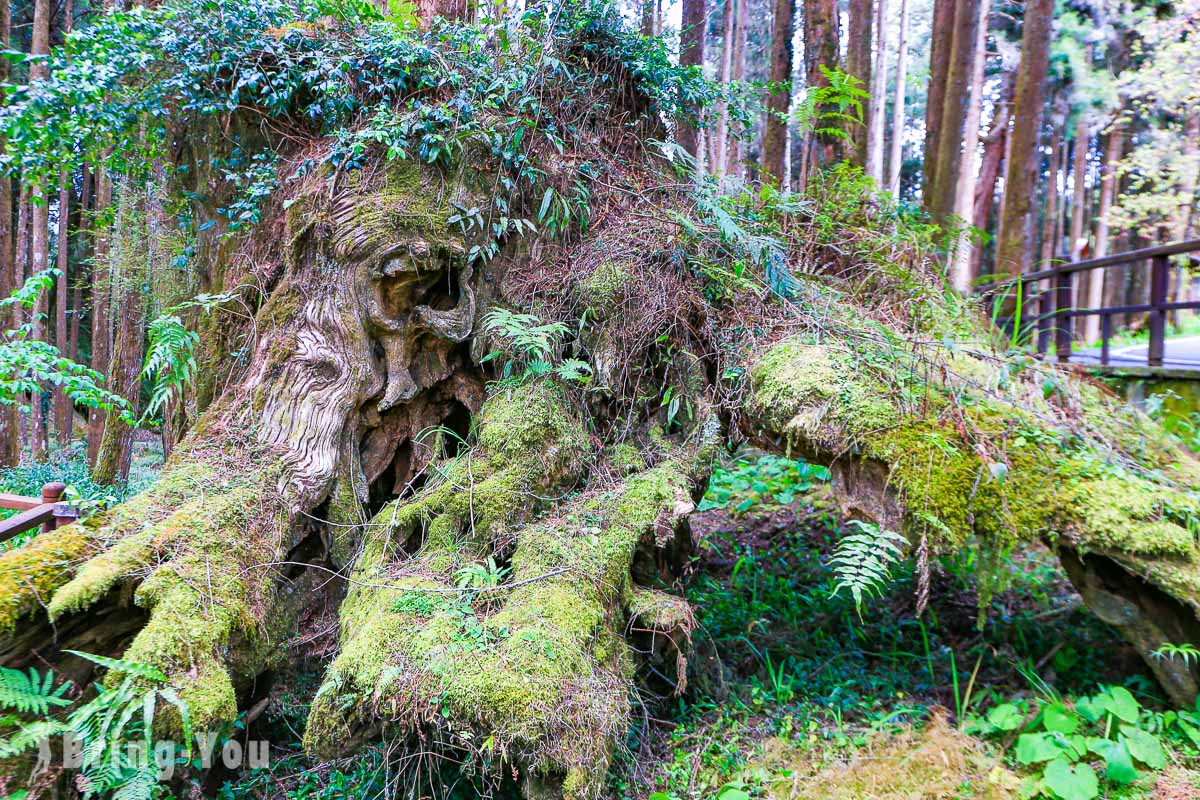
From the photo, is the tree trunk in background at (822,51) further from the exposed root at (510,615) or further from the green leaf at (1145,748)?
the green leaf at (1145,748)

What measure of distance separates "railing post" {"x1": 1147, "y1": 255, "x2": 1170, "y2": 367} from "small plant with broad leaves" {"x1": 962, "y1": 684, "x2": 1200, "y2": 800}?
186 inches

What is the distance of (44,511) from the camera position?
375 cm

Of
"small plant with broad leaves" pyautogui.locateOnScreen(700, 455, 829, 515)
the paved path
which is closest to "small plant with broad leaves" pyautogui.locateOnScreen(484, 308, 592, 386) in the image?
"small plant with broad leaves" pyautogui.locateOnScreen(700, 455, 829, 515)

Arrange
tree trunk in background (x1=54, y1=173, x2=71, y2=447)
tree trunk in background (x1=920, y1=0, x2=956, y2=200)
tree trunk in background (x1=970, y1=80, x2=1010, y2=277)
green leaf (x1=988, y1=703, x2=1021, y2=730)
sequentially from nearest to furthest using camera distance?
green leaf (x1=988, y1=703, x2=1021, y2=730)
tree trunk in background (x1=920, y1=0, x2=956, y2=200)
tree trunk in background (x1=54, y1=173, x2=71, y2=447)
tree trunk in background (x1=970, y1=80, x2=1010, y2=277)

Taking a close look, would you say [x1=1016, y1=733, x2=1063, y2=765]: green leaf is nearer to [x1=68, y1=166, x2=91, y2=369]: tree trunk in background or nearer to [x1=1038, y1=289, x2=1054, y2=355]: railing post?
[x1=1038, y1=289, x2=1054, y2=355]: railing post

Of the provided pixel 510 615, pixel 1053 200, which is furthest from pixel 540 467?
pixel 1053 200

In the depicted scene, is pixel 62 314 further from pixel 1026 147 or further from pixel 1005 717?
pixel 1026 147

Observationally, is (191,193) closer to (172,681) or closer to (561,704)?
(172,681)

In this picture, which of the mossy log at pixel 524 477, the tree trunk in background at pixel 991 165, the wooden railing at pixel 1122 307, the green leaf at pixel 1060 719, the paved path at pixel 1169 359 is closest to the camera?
the mossy log at pixel 524 477

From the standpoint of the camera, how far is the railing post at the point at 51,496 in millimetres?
3814

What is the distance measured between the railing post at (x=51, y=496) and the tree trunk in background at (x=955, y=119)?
9.34m

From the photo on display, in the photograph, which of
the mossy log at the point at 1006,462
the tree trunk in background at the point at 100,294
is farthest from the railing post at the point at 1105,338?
the tree trunk in background at the point at 100,294

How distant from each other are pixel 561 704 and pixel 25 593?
2.45 metres

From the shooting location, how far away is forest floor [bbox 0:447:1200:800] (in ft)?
11.0
